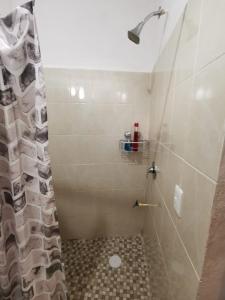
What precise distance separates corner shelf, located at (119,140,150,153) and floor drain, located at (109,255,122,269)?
99cm

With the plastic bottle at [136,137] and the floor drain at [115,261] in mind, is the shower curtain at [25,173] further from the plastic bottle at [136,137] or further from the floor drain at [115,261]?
the plastic bottle at [136,137]

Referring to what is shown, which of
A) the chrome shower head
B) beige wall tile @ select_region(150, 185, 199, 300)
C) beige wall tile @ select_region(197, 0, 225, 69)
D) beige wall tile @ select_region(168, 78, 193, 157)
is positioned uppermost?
the chrome shower head

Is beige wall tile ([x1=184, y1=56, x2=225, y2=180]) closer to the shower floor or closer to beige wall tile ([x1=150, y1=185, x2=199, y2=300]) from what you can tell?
beige wall tile ([x1=150, y1=185, x2=199, y2=300])

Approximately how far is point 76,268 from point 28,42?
65.4 inches

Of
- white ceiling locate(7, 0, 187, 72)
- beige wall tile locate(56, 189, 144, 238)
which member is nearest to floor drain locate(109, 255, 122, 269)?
beige wall tile locate(56, 189, 144, 238)

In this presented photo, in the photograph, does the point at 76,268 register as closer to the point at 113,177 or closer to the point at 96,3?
the point at 113,177

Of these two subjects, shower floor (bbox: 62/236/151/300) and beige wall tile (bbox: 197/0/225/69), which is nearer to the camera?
beige wall tile (bbox: 197/0/225/69)

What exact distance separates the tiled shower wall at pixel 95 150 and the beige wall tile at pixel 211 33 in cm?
93

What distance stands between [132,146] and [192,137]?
889 mm

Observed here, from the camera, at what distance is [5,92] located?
0.70m

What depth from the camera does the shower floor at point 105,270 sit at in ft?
4.16

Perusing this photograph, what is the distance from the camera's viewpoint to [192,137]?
0.62 metres

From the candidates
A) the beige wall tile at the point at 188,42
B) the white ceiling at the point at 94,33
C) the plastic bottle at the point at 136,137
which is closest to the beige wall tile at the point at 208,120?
the beige wall tile at the point at 188,42

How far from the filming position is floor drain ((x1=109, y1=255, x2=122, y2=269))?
1.47m
